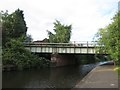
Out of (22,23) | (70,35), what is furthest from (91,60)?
(22,23)

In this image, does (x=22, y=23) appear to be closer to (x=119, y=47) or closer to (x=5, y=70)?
(x=5, y=70)

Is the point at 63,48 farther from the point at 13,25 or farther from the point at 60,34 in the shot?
the point at 60,34

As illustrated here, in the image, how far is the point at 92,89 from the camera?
22703mm

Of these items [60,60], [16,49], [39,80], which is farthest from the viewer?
[60,60]

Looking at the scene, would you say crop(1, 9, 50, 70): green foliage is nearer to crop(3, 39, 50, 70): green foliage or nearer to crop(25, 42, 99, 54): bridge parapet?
crop(3, 39, 50, 70): green foliage

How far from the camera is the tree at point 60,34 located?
321 feet

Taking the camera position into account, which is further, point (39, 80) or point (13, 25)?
point (13, 25)

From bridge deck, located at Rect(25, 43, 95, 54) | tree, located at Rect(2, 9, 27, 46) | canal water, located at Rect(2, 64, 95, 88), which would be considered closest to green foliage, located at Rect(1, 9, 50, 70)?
tree, located at Rect(2, 9, 27, 46)

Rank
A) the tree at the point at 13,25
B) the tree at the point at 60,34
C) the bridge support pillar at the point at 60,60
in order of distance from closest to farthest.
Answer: the bridge support pillar at the point at 60,60, the tree at the point at 13,25, the tree at the point at 60,34

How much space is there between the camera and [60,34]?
99.8m

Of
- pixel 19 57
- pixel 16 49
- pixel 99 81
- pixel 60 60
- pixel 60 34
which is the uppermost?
pixel 60 34

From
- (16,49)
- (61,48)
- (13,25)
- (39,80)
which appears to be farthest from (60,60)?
(39,80)

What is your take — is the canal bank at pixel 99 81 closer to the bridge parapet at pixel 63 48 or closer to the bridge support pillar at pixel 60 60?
the bridge parapet at pixel 63 48

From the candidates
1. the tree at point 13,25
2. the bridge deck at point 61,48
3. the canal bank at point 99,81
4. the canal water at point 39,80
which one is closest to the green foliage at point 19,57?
the bridge deck at point 61,48
